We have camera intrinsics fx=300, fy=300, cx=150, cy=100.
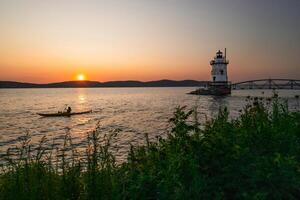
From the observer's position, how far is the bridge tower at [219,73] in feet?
331

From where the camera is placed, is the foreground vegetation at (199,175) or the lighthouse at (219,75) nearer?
the foreground vegetation at (199,175)

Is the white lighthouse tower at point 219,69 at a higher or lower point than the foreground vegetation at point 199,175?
higher

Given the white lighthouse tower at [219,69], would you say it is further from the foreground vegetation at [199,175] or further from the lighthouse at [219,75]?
the foreground vegetation at [199,175]

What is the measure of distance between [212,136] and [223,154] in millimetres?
465

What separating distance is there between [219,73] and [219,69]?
1.75 meters

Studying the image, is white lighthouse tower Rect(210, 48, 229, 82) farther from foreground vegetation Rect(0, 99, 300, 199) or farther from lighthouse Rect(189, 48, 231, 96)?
foreground vegetation Rect(0, 99, 300, 199)

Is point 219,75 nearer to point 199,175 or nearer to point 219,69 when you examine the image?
point 219,69

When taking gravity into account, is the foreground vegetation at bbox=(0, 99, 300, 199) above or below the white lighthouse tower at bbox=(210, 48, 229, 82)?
below

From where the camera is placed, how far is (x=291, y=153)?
20.4 ft

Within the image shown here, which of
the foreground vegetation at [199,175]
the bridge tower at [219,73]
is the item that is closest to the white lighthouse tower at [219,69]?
the bridge tower at [219,73]

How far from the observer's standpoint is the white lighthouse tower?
101 meters

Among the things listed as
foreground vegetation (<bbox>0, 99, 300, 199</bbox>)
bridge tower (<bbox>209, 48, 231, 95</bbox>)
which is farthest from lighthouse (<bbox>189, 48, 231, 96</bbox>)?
foreground vegetation (<bbox>0, 99, 300, 199</bbox>)

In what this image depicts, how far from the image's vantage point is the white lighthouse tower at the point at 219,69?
100581 millimetres

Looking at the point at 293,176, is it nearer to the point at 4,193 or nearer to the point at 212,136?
the point at 212,136
